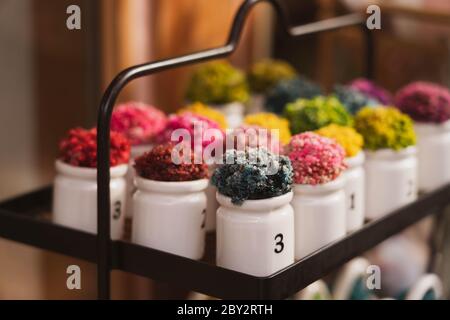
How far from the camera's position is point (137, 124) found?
160 cm

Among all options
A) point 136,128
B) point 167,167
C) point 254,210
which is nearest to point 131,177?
point 136,128

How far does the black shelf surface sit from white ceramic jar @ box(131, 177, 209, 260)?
0.03 metres

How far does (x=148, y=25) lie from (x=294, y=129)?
0.67 metres

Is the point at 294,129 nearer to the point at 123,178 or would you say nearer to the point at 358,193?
the point at 358,193

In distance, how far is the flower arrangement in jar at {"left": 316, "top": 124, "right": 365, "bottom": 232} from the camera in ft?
4.99

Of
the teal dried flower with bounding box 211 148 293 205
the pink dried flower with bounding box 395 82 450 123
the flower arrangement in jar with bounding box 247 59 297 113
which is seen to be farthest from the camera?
the flower arrangement in jar with bounding box 247 59 297 113

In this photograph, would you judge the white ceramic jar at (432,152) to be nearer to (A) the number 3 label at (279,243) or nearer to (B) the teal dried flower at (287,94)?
(B) the teal dried flower at (287,94)

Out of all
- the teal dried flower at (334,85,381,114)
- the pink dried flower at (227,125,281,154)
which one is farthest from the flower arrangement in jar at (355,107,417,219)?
the pink dried flower at (227,125,281,154)

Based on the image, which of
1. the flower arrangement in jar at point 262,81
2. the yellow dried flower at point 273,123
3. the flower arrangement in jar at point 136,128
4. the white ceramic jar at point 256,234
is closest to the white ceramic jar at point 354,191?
the yellow dried flower at point 273,123

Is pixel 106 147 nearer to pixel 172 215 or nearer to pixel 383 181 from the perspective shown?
pixel 172 215

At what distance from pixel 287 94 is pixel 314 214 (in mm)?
492

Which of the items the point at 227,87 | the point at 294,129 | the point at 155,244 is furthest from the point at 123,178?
the point at 227,87

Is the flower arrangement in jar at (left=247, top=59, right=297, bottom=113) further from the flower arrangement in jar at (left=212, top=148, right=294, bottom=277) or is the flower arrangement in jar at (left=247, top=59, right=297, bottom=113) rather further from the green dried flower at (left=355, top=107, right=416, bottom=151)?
the flower arrangement in jar at (left=212, top=148, right=294, bottom=277)

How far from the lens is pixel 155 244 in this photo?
140 centimetres
